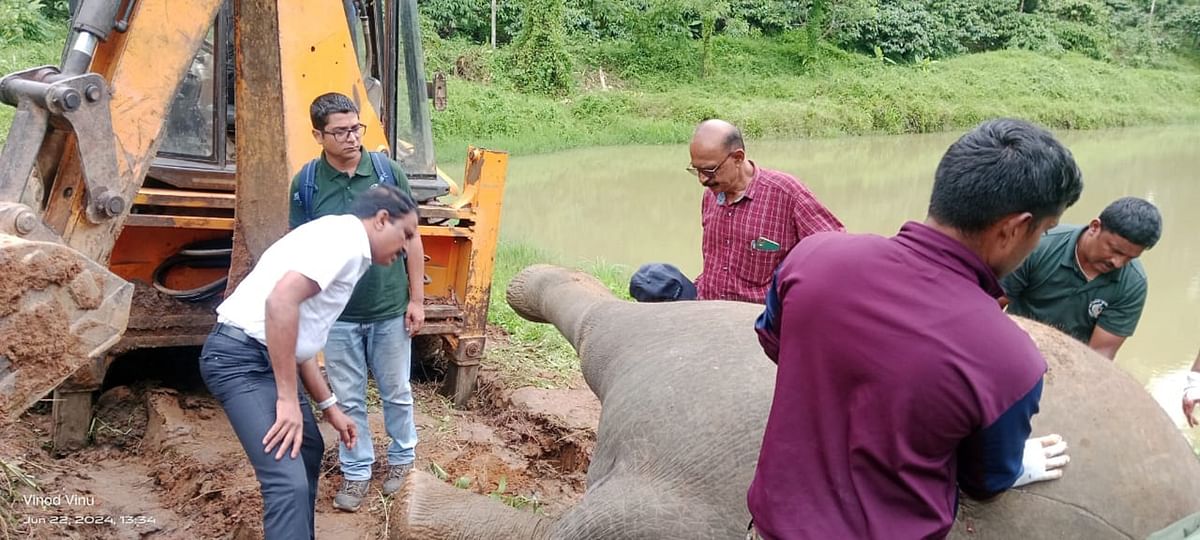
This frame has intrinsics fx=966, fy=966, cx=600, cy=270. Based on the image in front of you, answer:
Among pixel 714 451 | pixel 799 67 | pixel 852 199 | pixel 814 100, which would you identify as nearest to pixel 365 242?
pixel 714 451

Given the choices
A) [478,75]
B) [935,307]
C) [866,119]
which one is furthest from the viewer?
[866,119]

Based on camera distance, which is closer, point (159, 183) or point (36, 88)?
point (36, 88)

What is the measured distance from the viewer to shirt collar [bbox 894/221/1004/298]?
5.05 ft

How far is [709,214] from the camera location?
3570 mm

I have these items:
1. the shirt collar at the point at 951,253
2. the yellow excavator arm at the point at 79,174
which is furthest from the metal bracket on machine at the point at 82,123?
the shirt collar at the point at 951,253

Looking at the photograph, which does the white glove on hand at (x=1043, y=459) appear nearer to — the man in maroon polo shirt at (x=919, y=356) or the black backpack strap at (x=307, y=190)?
the man in maroon polo shirt at (x=919, y=356)

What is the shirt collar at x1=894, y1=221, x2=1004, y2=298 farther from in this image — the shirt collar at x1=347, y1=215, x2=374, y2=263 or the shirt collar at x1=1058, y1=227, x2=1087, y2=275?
the shirt collar at x1=1058, y1=227, x2=1087, y2=275

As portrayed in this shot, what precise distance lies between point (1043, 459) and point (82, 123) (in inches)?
104

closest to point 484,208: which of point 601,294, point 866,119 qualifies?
point 601,294

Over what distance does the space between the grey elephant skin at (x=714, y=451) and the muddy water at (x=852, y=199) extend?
4548 millimetres

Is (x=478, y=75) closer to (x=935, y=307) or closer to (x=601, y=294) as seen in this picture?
(x=601, y=294)

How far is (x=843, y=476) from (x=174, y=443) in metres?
3.35

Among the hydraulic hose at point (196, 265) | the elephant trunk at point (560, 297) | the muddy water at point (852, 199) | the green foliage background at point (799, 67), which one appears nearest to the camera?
the elephant trunk at point (560, 297)

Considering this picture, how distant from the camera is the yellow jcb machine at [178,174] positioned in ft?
8.20
